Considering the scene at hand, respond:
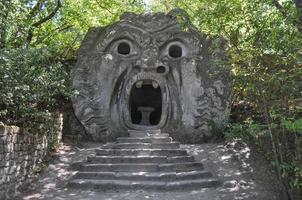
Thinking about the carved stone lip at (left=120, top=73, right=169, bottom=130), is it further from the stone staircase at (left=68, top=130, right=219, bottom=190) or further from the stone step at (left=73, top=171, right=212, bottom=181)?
the stone step at (left=73, top=171, right=212, bottom=181)

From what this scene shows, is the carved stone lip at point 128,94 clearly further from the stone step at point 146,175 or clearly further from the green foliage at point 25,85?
the stone step at point 146,175

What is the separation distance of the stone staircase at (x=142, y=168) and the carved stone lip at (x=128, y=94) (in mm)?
1462

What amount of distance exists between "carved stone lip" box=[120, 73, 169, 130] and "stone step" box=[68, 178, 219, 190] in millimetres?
3403

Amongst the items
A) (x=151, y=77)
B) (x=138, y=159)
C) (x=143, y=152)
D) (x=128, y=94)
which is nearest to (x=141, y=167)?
(x=138, y=159)

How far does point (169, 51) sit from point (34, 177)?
5.59m

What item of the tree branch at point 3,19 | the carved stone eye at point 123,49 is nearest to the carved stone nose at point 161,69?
the carved stone eye at point 123,49

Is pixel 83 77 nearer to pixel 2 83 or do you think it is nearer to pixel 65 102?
pixel 65 102

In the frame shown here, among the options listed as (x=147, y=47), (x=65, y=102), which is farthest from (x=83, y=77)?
(x=147, y=47)

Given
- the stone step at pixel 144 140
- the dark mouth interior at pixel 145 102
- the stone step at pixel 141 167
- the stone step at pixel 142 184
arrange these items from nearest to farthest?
the stone step at pixel 142 184 < the stone step at pixel 141 167 < the stone step at pixel 144 140 < the dark mouth interior at pixel 145 102

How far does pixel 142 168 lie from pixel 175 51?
4.71 meters

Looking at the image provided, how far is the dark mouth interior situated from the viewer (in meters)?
12.8

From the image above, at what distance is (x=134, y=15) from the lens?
11469 millimetres

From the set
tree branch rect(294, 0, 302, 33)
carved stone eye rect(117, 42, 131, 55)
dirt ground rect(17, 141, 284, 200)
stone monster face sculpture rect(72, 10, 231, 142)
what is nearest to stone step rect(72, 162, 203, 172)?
dirt ground rect(17, 141, 284, 200)

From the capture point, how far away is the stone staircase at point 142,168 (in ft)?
25.2
